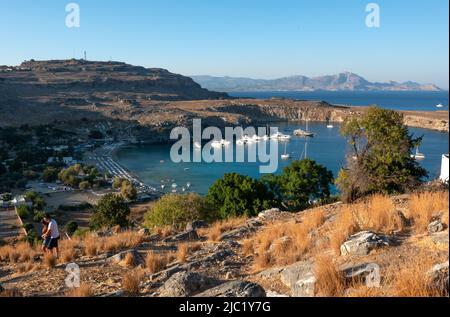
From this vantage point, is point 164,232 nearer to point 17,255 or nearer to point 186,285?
point 17,255

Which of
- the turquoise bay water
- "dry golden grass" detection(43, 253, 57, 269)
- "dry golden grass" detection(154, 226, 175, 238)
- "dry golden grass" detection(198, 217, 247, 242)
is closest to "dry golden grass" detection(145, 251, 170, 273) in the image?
"dry golden grass" detection(43, 253, 57, 269)

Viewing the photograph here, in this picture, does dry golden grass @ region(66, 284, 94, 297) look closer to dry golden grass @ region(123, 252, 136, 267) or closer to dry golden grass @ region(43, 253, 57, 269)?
dry golden grass @ region(123, 252, 136, 267)

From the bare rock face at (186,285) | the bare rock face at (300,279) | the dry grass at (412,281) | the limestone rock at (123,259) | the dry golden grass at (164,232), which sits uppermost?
the dry grass at (412,281)

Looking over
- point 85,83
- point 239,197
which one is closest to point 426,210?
point 239,197

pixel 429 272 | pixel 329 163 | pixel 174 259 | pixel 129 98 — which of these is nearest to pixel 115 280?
pixel 174 259

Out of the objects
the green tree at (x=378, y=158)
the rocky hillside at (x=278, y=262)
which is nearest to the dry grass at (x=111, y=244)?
the rocky hillside at (x=278, y=262)

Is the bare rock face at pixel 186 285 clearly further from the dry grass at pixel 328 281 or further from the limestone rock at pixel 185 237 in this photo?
the limestone rock at pixel 185 237
